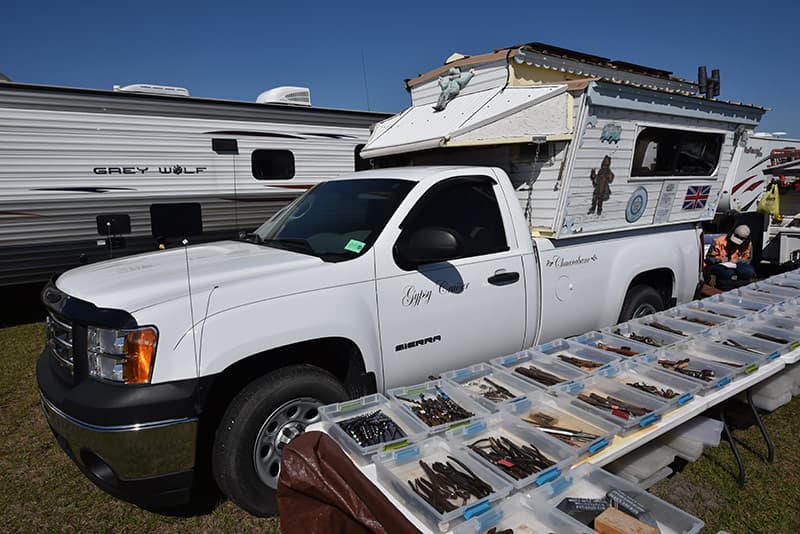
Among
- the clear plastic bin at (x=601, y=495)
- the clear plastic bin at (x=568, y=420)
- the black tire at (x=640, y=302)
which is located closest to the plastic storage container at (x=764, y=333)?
the black tire at (x=640, y=302)

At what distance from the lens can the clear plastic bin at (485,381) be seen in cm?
286

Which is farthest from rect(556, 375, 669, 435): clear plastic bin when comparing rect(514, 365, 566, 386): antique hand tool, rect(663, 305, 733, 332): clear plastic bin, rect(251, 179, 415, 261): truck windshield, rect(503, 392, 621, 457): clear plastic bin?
rect(251, 179, 415, 261): truck windshield

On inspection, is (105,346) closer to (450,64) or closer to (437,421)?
(437,421)

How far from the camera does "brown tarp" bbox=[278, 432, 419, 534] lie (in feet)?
6.41

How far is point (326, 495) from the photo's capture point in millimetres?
2070

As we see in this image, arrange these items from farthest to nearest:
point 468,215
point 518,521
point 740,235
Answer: point 740,235
point 468,215
point 518,521

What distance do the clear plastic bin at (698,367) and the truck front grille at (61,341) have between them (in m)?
3.33

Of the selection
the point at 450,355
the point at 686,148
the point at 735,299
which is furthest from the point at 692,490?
the point at 686,148

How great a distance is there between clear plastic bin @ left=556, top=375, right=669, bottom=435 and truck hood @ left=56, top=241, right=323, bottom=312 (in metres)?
1.67

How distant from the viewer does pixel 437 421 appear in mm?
2551

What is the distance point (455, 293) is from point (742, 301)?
2.96 meters

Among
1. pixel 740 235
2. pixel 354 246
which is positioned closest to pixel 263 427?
pixel 354 246

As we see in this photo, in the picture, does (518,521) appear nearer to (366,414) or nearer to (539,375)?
(366,414)

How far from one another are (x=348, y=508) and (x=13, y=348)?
5777 mm
